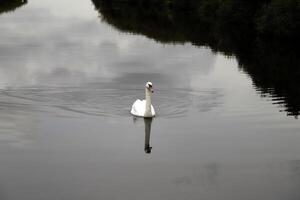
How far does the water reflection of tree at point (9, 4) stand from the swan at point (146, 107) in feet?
220

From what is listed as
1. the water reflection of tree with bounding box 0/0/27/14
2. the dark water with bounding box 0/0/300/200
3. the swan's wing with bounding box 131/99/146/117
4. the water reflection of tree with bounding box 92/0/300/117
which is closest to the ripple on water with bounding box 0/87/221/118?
the dark water with bounding box 0/0/300/200

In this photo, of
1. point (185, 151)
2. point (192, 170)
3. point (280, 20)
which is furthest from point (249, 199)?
point (280, 20)

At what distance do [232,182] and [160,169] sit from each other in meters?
2.44

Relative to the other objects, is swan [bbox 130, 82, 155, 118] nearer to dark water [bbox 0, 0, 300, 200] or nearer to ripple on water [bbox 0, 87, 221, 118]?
dark water [bbox 0, 0, 300, 200]

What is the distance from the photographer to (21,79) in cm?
3488

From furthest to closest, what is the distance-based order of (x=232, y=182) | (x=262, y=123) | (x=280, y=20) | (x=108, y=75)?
1. (x=280, y=20)
2. (x=108, y=75)
3. (x=262, y=123)
4. (x=232, y=182)

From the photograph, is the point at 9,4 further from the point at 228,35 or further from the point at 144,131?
the point at 144,131

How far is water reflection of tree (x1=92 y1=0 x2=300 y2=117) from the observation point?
36188 millimetres

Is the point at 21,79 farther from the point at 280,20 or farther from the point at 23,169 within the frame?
the point at 280,20

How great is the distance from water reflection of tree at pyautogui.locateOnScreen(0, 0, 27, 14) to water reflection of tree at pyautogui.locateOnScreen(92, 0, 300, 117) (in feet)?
42.7

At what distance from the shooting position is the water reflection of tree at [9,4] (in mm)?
93256

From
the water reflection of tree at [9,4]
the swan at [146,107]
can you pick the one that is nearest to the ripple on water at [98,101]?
the swan at [146,107]

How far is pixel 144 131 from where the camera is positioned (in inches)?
991

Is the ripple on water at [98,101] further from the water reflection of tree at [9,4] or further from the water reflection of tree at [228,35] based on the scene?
the water reflection of tree at [9,4]
